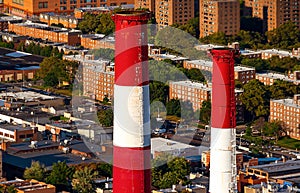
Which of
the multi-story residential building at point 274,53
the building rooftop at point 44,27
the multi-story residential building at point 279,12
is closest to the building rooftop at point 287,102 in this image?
the multi-story residential building at point 274,53

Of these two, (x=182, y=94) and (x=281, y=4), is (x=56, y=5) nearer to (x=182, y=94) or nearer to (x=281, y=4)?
(x=281, y=4)

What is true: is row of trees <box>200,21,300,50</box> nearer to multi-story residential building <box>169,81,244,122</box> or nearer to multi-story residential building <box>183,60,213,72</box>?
multi-story residential building <box>183,60,213,72</box>

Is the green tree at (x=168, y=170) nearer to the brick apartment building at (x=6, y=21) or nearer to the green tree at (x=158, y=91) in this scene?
the green tree at (x=158, y=91)

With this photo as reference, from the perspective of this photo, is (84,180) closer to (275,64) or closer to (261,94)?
(261,94)

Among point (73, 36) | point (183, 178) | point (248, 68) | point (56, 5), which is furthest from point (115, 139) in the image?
point (56, 5)

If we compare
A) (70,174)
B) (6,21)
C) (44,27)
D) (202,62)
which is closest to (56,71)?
(202,62)

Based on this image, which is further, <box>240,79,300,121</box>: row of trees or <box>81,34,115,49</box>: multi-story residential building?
<box>81,34,115,49</box>: multi-story residential building

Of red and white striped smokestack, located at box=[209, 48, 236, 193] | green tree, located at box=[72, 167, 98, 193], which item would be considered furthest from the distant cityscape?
red and white striped smokestack, located at box=[209, 48, 236, 193]
